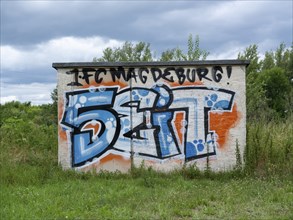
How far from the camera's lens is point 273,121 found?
11.2m

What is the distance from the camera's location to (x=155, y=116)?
945cm

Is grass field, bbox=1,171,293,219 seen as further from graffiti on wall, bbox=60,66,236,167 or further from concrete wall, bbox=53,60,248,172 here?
graffiti on wall, bbox=60,66,236,167

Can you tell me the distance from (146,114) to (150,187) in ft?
7.03

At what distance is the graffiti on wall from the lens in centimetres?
941

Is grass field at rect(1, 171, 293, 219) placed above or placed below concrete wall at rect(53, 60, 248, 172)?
below

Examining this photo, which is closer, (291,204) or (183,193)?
(291,204)

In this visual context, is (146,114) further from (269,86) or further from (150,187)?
(269,86)

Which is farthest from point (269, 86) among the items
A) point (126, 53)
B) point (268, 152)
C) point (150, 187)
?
point (150, 187)

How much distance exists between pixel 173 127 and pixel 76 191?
3.05 metres

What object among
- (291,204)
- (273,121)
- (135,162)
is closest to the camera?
(291,204)

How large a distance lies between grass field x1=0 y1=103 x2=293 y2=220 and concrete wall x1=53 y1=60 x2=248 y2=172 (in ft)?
1.46

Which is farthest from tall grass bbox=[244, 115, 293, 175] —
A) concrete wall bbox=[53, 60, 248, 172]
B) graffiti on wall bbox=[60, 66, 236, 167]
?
graffiti on wall bbox=[60, 66, 236, 167]

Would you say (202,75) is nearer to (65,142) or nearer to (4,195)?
(65,142)

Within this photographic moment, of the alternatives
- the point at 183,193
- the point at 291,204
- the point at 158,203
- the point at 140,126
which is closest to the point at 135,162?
the point at 140,126
